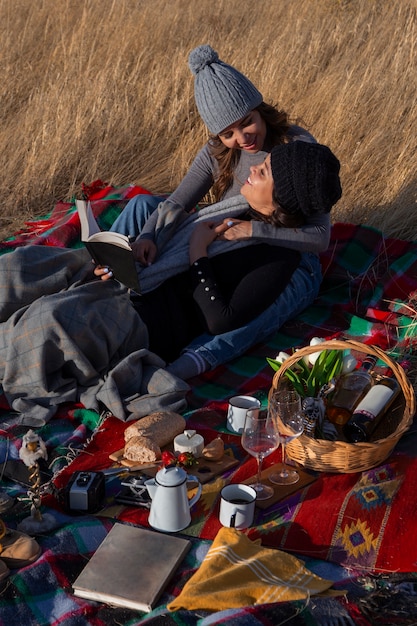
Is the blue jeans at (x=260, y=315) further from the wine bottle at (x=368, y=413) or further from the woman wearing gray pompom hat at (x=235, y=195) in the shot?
the wine bottle at (x=368, y=413)

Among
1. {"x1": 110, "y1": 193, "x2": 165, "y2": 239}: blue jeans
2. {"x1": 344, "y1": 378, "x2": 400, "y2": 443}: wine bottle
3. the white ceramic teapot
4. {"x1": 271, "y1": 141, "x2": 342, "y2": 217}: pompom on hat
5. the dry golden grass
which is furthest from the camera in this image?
the dry golden grass

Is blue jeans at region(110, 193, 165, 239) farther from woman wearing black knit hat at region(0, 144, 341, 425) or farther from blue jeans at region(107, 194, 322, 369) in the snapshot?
woman wearing black knit hat at region(0, 144, 341, 425)

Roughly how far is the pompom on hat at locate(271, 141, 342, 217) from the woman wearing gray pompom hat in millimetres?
166

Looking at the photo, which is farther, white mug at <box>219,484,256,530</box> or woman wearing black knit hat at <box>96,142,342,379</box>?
woman wearing black knit hat at <box>96,142,342,379</box>

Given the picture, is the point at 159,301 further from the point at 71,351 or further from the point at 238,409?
the point at 238,409

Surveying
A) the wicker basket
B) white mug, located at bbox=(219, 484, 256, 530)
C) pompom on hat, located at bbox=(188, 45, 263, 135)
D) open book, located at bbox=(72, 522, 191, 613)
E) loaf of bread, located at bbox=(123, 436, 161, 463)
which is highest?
pompom on hat, located at bbox=(188, 45, 263, 135)

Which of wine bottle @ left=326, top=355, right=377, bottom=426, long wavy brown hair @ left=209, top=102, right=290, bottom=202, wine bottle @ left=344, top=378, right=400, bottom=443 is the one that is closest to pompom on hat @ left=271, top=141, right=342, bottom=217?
long wavy brown hair @ left=209, top=102, right=290, bottom=202

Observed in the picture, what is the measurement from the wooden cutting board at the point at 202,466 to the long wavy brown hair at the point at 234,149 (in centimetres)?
203

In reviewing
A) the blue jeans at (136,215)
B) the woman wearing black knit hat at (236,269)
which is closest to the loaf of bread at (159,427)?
the woman wearing black knit hat at (236,269)

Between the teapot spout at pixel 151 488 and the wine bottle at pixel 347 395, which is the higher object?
the wine bottle at pixel 347 395

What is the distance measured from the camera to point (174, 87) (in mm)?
7746

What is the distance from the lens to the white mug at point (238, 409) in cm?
368

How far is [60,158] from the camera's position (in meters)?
7.00

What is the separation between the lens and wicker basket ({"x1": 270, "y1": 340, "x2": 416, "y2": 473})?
3.19 meters
